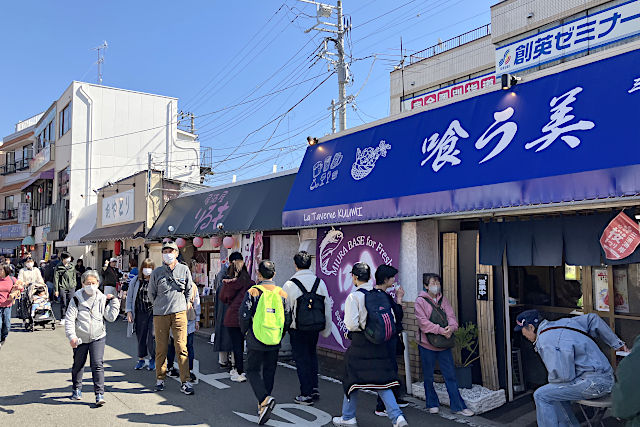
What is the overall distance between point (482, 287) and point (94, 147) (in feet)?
86.5

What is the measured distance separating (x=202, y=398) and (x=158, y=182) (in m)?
12.3

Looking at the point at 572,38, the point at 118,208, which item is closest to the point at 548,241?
the point at 572,38

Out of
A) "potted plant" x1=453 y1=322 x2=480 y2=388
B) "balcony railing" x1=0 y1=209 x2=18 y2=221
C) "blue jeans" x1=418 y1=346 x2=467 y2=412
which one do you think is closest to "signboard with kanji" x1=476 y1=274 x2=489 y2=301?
"potted plant" x1=453 y1=322 x2=480 y2=388

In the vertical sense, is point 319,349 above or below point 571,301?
below

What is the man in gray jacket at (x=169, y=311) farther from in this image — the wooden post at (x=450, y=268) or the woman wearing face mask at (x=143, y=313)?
the wooden post at (x=450, y=268)

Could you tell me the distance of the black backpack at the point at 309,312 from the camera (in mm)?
6398

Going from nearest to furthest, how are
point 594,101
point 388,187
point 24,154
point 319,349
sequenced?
point 594,101, point 388,187, point 319,349, point 24,154

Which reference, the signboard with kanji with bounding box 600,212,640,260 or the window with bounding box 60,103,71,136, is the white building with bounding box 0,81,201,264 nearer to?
the window with bounding box 60,103,71,136

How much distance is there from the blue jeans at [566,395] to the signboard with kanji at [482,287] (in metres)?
2.16

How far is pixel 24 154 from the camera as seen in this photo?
3866cm

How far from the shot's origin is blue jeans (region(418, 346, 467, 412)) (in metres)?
6.18

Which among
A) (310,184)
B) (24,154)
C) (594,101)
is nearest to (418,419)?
(594,101)

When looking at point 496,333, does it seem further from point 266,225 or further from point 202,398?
point 266,225

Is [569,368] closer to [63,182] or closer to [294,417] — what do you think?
[294,417]
